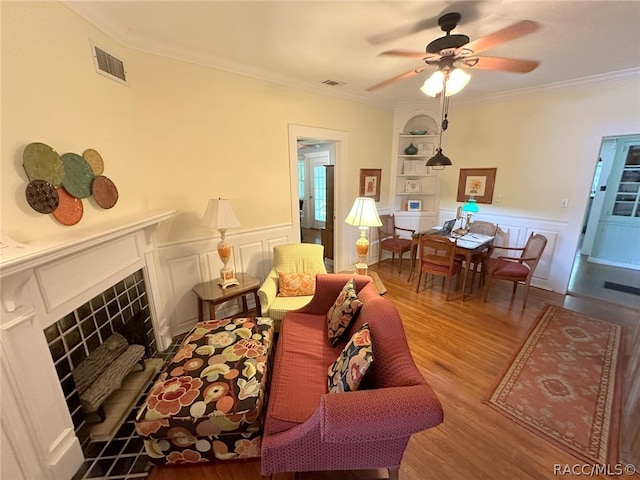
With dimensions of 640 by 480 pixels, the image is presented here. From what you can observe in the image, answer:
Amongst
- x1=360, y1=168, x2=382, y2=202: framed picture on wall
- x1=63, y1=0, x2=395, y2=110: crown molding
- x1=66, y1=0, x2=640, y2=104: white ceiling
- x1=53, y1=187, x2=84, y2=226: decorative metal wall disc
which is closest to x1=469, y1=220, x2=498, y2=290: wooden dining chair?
x1=360, y1=168, x2=382, y2=202: framed picture on wall

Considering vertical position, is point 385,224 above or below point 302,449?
above

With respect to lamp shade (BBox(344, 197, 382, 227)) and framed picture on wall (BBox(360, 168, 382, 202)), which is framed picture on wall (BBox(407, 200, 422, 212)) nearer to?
framed picture on wall (BBox(360, 168, 382, 202))

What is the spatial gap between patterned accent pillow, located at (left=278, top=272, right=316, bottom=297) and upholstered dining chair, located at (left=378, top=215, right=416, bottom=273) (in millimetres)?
2025

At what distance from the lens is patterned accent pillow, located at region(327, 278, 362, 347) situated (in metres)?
1.86

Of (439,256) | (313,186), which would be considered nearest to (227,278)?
(439,256)

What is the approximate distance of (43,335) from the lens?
132 centimetres

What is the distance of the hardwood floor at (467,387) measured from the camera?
148 cm

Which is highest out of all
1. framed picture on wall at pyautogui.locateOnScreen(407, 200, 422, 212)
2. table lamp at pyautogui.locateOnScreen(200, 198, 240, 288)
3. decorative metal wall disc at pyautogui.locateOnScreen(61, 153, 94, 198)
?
decorative metal wall disc at pyautogui.locateOnScreen(61, 153, 94, 198)

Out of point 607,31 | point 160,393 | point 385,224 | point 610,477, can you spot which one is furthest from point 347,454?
point 385,224

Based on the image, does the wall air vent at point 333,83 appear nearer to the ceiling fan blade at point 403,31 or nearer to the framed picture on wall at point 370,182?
the ceiling fan blade at point 403,31

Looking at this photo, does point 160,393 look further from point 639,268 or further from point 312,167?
point 639,268

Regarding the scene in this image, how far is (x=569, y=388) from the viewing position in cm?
202

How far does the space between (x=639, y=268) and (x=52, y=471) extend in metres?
7.26

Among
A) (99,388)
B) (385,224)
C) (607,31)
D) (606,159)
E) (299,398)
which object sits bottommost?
(99,388)
